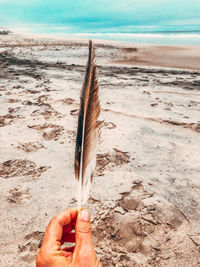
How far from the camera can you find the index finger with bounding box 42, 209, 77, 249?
97 centimetres

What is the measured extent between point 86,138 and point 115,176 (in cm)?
117

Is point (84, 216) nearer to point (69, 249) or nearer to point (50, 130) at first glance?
point (69, 249)

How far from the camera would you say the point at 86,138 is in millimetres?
1416

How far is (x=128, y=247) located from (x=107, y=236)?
191 mm

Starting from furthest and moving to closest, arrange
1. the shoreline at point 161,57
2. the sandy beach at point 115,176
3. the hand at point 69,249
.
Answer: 1. the shoreline at point 161,57
2. the sandy beach at point 115,176
3. the hand at point 69,249

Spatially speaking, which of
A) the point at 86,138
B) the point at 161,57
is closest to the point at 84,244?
the point at 86,138

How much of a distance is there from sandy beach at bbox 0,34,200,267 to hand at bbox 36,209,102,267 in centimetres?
74

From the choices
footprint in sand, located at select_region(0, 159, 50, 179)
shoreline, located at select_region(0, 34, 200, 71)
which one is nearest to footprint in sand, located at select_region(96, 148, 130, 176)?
footprint in sand, located at select_region(0, 159, 50, 179)

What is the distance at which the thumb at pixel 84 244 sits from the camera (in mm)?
877

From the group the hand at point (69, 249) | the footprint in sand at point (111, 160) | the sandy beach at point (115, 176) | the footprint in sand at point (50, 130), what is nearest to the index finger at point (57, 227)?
the hand at point (69, 249)

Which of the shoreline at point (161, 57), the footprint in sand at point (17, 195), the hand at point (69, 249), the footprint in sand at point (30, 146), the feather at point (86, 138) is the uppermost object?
the shoreline at point (161, 57)

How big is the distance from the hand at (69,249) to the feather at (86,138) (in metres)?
0.13

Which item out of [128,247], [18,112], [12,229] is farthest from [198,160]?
[18,112]

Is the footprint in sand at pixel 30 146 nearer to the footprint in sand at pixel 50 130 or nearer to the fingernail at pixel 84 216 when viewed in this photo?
the footprint in sand at pixel 50 130
